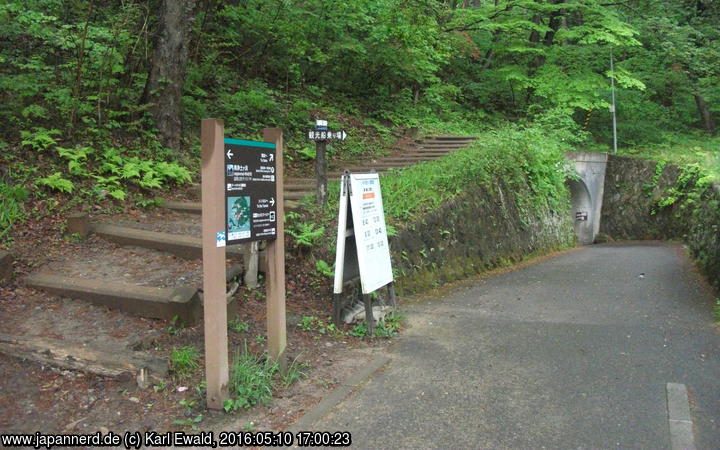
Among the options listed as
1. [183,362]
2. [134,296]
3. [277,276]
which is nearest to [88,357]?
[183,362]

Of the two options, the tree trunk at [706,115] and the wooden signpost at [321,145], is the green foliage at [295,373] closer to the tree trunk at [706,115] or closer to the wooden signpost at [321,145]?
the wooden signpost at [321,145]

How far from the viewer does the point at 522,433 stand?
3.66 metres

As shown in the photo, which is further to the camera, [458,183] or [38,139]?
[458,183]

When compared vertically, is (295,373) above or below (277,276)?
below

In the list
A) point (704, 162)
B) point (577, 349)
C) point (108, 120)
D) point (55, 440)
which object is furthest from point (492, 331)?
point (704, 162)

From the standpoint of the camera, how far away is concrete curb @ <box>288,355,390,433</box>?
Result: 12.3ft

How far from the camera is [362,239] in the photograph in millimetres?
5711

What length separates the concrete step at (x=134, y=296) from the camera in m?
4.82

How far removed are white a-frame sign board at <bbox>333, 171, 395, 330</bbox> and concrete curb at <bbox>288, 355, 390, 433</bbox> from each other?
84 cm

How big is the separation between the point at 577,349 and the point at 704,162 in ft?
49.4

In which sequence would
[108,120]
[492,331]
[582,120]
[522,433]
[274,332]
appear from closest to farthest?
[522,433], [274,332], [492,331], [108,120], [582,120]

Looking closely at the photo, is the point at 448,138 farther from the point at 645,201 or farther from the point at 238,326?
the point at 238,326

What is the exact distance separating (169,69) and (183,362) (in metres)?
6.39

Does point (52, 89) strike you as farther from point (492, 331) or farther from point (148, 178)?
point (492, 331)
